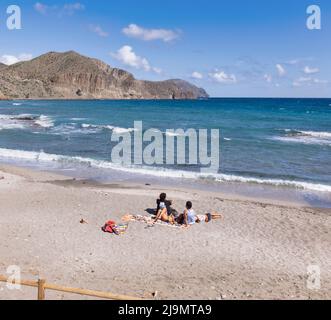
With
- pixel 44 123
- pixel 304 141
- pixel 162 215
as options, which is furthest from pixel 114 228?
pixel 44 123

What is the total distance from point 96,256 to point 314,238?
21.8 feet

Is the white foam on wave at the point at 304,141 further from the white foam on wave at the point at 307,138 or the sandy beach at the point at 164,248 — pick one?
the sandy beach at the point at 164,248

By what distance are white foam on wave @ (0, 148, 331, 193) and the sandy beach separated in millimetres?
3990

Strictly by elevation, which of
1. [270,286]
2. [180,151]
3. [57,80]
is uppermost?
[57,80]

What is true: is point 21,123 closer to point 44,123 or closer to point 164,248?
point 44,123

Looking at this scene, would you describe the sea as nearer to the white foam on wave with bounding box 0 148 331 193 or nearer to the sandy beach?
the white foam on wave with bounding box 0 148 331 193

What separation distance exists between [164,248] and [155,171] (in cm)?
1201

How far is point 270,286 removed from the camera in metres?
9.84

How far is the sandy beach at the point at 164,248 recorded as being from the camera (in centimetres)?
972

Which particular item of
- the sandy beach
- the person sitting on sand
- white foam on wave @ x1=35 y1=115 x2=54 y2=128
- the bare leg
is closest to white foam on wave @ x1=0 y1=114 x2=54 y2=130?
white foam on wave @ x1=35 y1=115 x2=54 y2=128

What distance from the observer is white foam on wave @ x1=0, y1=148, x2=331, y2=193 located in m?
21.2

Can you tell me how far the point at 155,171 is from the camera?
78.3 feet

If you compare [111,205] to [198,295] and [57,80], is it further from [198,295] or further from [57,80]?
[57,80]
